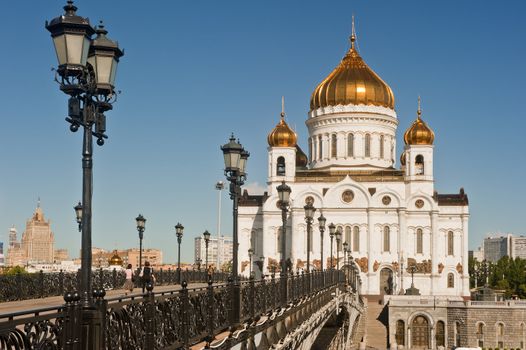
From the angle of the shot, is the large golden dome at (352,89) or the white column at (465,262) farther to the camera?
the large golden dome at (352,89)

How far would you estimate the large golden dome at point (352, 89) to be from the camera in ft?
237

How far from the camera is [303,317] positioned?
22750 mm

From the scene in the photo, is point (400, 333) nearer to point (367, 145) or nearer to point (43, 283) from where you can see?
point (367, 145)

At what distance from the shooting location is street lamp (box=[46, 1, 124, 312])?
8.59 meters

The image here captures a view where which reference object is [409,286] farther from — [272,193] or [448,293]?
[272,193]

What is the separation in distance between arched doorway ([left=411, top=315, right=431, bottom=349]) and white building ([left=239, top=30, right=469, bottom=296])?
3.41 meters

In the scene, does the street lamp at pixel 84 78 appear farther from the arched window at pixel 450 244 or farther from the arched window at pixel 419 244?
the arched window at pixel 450 244

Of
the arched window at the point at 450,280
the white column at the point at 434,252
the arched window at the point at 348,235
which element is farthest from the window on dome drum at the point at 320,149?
the arched window at the point at 450,280

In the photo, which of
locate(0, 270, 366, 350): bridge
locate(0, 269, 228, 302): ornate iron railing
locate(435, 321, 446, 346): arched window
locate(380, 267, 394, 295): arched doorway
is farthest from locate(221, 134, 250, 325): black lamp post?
locate(380, 267, 394, 295): arched doorway

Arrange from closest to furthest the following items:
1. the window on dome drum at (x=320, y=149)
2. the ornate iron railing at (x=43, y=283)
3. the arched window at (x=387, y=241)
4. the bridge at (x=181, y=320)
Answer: the bridge at (x=181, y=320)
the ornate iron railing at (x=43, y=283)
the arched window at (x=387, y=241)
the window on dome drum at (x=320, y=149)

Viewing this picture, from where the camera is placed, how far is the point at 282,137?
7175 cm

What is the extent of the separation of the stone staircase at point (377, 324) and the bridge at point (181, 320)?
37.5 metres

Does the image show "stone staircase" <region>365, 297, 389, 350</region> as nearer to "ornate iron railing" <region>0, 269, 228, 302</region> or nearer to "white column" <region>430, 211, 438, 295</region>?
"white column" <region>430, 211, 438, 295</region>

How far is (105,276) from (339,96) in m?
44.7
